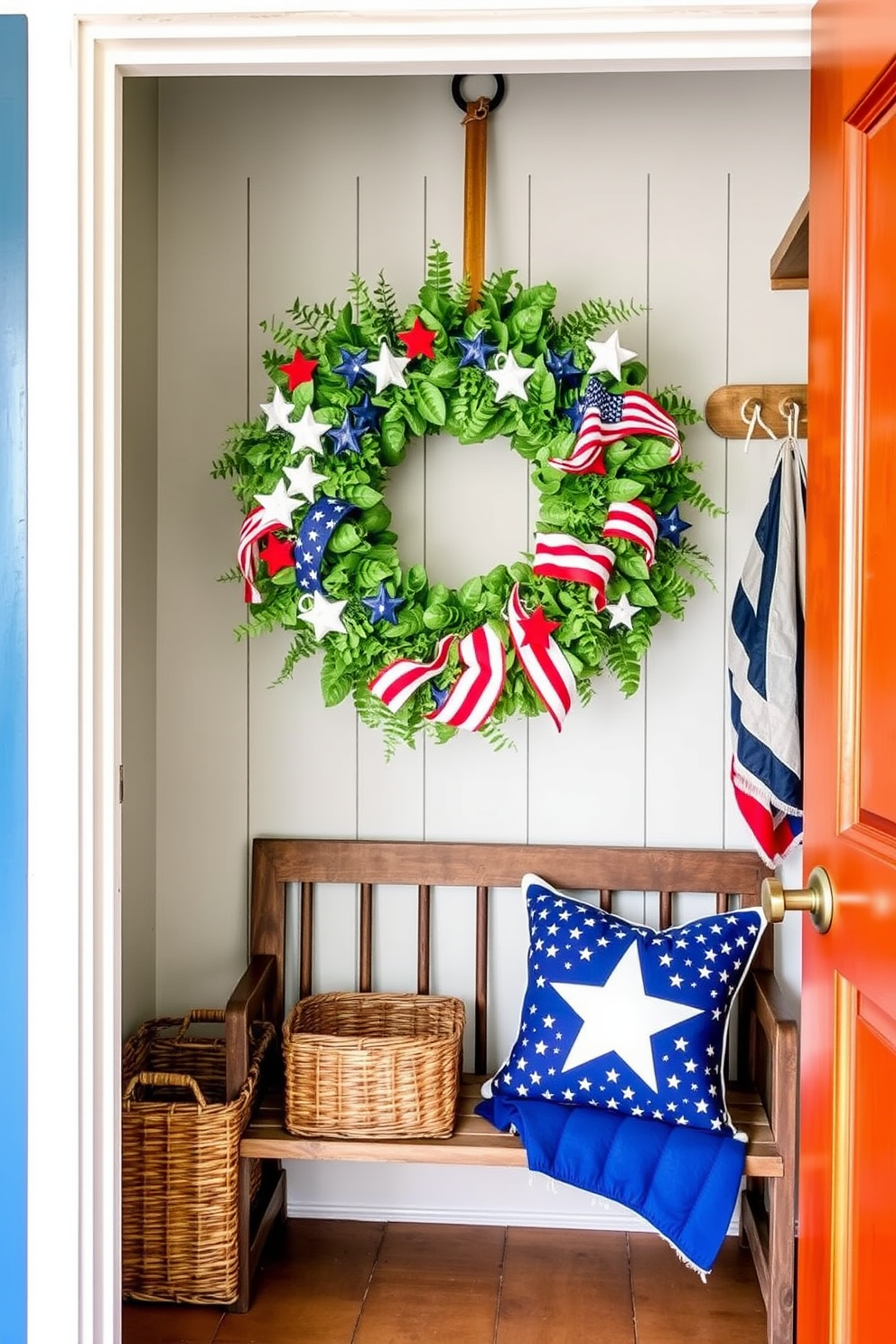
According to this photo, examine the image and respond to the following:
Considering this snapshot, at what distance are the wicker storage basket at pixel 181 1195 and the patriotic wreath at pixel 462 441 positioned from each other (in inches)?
29.2

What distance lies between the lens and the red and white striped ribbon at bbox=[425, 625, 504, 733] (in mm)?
2062

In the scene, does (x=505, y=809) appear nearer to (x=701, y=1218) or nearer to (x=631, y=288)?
(x=701, y=1218)

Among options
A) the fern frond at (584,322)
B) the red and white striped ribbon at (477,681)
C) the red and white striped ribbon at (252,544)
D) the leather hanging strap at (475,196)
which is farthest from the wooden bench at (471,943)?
the leather hanging strap at (475,196)

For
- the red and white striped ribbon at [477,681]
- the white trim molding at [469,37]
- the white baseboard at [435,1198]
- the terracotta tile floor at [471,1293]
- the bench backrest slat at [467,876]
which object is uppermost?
the white trim molding at [469,37]

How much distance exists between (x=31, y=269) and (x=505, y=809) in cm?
135

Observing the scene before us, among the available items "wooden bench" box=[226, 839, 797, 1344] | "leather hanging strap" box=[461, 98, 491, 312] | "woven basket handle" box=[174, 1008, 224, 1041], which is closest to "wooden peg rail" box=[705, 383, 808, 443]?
"leather hanging strap" box=[461, 98, 491, 312]

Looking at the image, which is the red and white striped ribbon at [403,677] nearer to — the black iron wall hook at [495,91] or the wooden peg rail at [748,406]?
the wooden peg rail at [748,406]

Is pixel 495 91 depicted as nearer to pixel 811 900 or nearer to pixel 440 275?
pixel 440 275

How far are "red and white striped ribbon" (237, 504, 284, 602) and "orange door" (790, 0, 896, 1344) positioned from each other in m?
1.02

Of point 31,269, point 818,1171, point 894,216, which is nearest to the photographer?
point 894,216

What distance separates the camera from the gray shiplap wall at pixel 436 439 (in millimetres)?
2320

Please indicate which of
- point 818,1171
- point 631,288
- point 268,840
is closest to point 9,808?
point 268,840

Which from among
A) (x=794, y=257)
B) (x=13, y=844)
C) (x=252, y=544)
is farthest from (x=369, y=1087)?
(x=794, y=257)

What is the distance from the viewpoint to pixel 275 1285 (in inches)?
85.7
